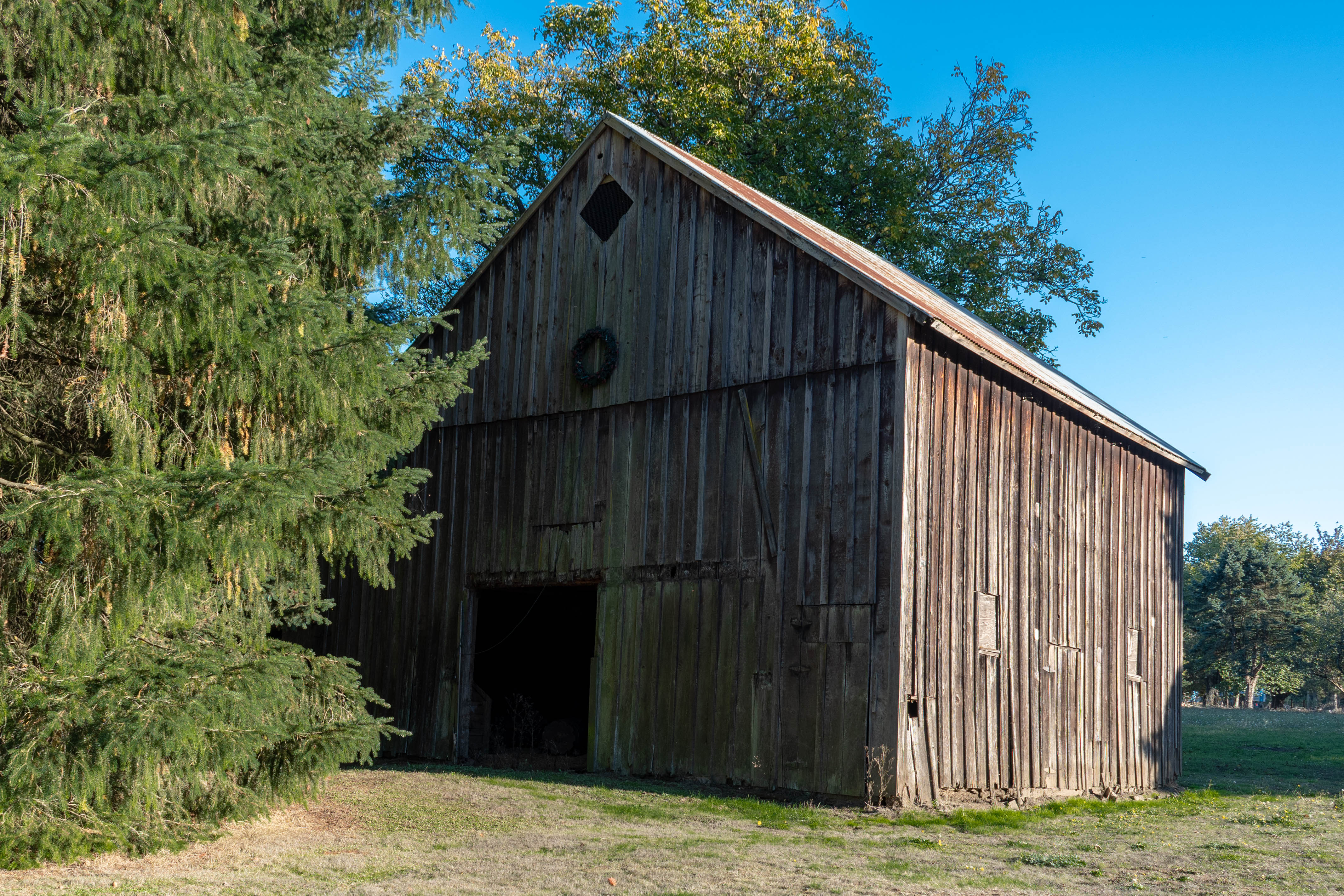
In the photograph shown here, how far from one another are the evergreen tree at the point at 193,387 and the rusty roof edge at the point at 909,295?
3.95 meters

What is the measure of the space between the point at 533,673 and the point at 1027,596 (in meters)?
8.84

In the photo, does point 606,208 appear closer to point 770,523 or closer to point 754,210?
point 754,210

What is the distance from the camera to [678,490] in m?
13.6

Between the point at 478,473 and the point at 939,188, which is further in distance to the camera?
the point at 939,188

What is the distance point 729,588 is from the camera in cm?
1287

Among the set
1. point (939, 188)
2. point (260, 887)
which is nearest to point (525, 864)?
point (260, 887)

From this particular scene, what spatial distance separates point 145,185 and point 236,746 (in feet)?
11.5

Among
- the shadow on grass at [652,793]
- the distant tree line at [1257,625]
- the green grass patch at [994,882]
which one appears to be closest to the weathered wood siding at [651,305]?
the shadow on grass at [652,793]

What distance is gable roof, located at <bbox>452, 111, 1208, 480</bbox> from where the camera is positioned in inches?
474

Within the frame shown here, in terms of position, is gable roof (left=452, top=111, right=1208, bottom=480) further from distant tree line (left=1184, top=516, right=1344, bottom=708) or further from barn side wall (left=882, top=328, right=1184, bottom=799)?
distant tree line (left=1184, top=516, right=1344, bottom=708)

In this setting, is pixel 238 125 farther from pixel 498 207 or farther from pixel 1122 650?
pixel 1122 650

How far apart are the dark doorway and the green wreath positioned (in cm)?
267

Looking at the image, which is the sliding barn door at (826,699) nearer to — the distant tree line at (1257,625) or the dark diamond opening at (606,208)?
the dark diamond opening at (606,208)

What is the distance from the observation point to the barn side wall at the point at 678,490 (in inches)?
471
